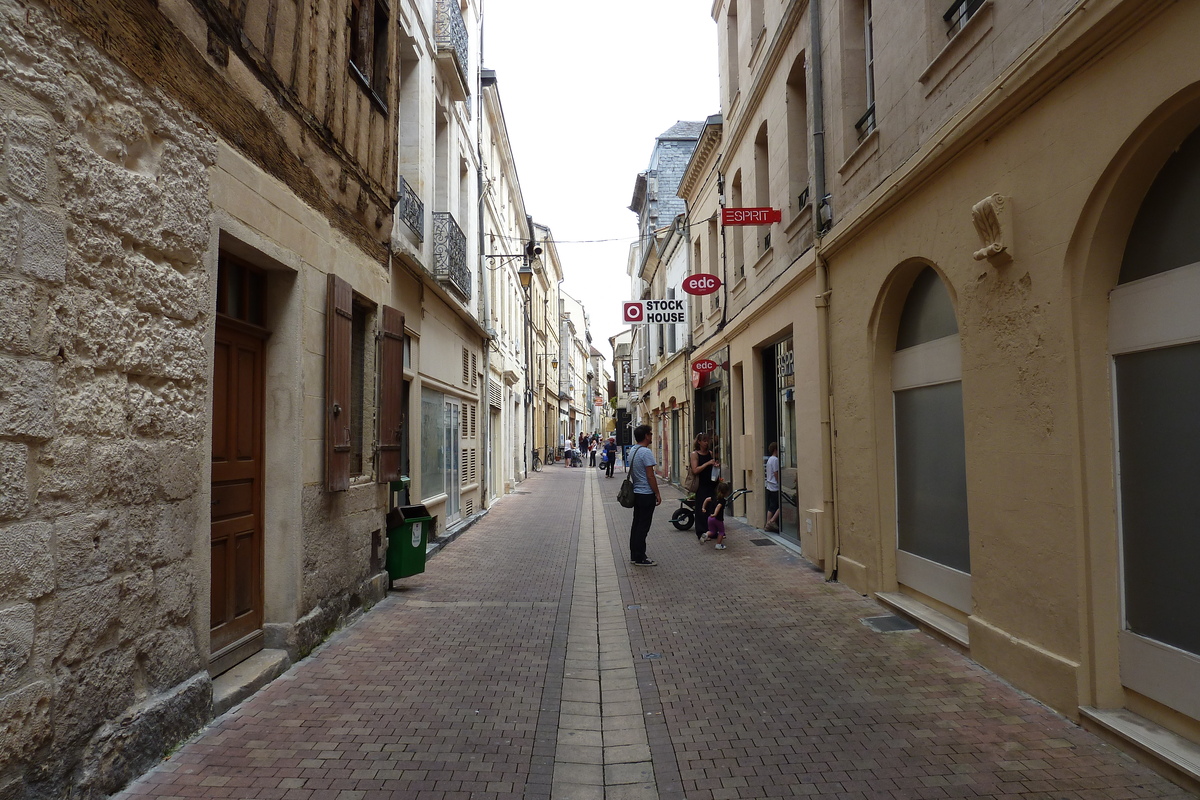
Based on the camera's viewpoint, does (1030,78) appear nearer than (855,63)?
Yes

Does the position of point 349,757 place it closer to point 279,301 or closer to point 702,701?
point 702,701

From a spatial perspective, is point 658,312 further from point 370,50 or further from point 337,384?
point 337,384

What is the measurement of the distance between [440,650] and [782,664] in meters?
2.56

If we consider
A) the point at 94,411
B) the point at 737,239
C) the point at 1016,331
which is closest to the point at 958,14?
the point at 1016,331

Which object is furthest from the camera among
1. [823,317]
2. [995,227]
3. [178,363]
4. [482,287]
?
[482,287]

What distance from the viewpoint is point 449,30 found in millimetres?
11820

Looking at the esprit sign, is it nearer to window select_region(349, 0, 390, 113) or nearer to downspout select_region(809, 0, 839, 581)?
downspout select_region(809, 0, 839, 581)

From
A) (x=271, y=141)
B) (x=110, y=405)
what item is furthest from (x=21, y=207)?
(x=271, y=141)

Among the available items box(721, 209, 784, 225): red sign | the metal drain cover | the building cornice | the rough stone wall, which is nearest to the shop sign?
box(721, 209, 784, 225): red sign

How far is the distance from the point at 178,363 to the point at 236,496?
1.39 m

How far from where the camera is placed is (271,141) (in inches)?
203

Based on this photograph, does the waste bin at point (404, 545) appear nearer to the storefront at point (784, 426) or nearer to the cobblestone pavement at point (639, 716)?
the cobblestone pavement at point (639, 716)

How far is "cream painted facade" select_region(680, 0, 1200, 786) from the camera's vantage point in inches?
152

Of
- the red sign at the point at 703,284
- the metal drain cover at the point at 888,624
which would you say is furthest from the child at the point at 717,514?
the red sign at the point at 703,284
